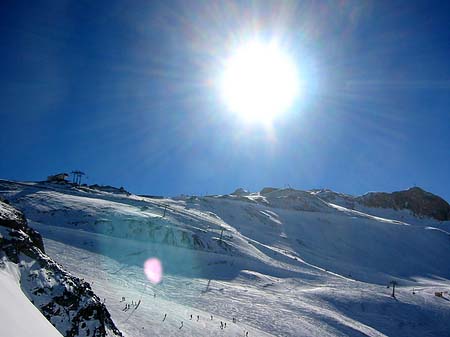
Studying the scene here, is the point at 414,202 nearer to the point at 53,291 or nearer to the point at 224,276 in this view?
the point at 224,276

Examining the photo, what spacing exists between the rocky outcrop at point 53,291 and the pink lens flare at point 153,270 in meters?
19.6

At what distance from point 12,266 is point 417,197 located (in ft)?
674

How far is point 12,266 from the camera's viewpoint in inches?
365

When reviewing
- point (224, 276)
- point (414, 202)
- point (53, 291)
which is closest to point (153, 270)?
point (224, 276)

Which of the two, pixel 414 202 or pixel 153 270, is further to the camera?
pixel 414 202

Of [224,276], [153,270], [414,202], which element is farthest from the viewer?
[414,202]

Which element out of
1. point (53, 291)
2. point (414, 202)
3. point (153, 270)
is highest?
point (414, 202)

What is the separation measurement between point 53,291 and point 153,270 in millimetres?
25149

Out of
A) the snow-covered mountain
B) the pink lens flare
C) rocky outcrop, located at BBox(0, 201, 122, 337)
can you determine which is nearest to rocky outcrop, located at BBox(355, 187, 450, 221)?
the snow-covered mountain

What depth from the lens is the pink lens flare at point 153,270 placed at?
30.6 metres

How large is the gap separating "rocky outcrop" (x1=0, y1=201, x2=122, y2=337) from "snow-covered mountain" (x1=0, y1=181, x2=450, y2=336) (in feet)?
11.1

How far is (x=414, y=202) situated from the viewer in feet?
597

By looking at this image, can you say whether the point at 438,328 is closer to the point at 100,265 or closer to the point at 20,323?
the point at 100,265

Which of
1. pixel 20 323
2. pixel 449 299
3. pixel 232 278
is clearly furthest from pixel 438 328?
pixel 20 323
